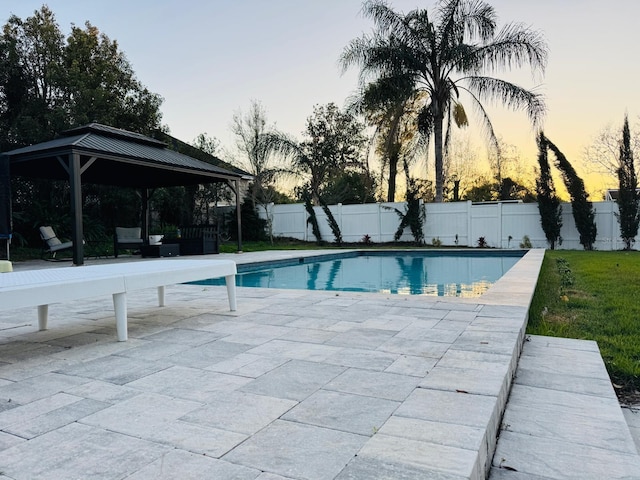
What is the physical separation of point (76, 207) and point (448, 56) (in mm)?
12060

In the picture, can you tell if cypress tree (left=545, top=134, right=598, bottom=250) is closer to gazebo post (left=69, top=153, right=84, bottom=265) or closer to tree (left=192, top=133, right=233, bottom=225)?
tree (left=192, top=133, right=233, bottom=225)

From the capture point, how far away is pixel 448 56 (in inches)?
572

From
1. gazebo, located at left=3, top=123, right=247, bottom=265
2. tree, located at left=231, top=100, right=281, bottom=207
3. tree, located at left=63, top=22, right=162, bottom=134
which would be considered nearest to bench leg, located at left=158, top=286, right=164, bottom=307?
gazebo, located at left=3, top=123, right=247, bottom=265

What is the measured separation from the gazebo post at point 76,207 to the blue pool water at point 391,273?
2.52 m

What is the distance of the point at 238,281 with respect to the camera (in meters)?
8.23

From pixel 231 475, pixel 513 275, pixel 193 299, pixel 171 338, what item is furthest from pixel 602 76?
pixel 231 475

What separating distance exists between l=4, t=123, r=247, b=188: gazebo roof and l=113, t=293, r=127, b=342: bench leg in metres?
Result: 6.58

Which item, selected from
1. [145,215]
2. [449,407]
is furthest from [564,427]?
[145,215]

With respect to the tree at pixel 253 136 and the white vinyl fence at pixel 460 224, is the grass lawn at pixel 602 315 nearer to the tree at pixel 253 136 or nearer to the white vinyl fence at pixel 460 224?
the white vinyl fence at pixel 460 224

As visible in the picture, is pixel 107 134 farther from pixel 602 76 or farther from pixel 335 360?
pixel 602 76

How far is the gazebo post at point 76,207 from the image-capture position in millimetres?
8266

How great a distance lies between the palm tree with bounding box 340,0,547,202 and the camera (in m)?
14.3

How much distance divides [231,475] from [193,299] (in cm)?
387

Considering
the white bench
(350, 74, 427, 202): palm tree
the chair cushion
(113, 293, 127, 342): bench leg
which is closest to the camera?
the white bench
